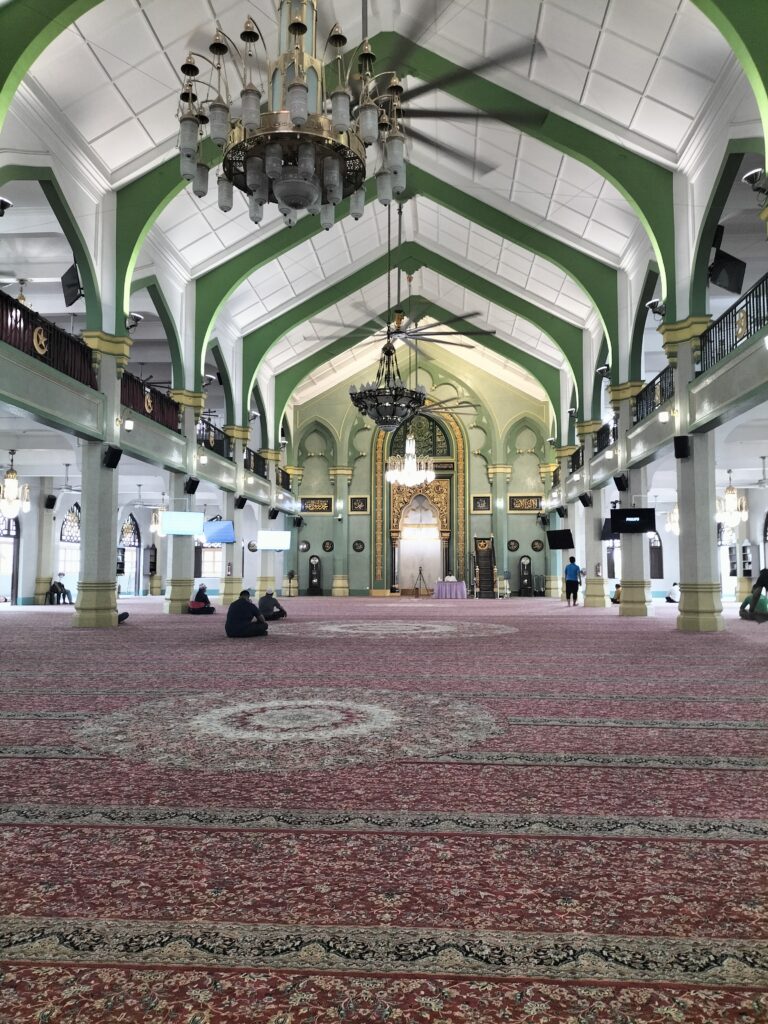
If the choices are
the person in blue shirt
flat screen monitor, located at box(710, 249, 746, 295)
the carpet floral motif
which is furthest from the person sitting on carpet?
flat screen monitor, located at box(710, 249, 746, 295)

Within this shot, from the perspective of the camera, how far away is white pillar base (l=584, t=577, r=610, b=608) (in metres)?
15.6

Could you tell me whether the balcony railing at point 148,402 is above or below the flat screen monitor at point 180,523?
above

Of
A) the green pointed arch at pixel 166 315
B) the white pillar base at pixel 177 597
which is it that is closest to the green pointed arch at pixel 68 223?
the green pointed arch at pixel 166 315

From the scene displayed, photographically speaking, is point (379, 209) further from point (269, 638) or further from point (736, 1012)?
point (736, 1012)

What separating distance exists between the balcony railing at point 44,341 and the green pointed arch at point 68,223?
513 mm

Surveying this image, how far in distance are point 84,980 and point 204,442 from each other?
13867 mm

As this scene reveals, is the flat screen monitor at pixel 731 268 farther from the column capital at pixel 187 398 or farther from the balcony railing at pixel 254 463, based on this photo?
the balcony railing at pixel 254 463

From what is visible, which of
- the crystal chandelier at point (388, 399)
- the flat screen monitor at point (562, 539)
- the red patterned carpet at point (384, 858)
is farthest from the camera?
the flat screen monitor at point (562, 539)

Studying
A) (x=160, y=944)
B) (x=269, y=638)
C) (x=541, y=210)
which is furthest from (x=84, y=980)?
(x=541, y=210)

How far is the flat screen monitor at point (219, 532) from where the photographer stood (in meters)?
14.2

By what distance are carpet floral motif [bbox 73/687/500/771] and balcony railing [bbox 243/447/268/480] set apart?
43.9 feet

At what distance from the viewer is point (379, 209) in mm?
13961

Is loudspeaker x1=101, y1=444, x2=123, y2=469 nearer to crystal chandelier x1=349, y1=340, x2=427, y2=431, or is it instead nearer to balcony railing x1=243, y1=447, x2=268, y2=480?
crystal chandelier x1=349, y1=340, x2=427, y2=431

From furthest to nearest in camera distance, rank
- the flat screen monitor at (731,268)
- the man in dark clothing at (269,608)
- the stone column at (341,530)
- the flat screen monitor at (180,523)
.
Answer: the stone column at (341,530) < the flat screen monitor at (180,523) < the man in dark clothing at (269,608) < the flat screen monitor at (731,268)
